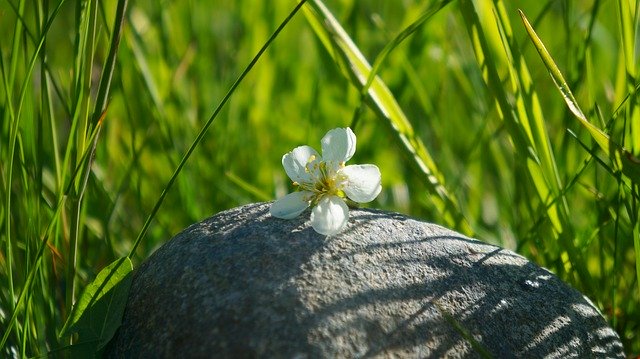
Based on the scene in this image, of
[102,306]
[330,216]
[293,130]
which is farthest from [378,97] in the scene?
[293,130]

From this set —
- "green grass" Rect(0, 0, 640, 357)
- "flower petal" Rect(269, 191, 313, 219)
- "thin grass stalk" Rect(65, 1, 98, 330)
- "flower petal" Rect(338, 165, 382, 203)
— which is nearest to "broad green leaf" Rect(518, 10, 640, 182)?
"green grass" Rect(0, 0, 640, 357)

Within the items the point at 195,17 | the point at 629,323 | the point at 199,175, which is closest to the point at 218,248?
the point at 629,323

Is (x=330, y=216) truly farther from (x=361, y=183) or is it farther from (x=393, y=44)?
(x=393, y=44)

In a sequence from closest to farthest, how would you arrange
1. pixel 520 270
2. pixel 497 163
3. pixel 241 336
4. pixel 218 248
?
pixel 241 336 → pixel 218 248 → pixel 520 270 → pixel 497 163

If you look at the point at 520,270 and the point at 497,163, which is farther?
the point at 497,163

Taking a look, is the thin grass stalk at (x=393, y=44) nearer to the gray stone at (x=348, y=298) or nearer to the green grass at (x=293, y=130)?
the green grass at (x=293, y=130)

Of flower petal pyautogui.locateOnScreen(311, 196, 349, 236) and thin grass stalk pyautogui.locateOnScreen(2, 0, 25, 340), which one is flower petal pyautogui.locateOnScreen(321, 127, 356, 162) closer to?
flower petal pyautogui.locateOnScreen(311, 196, 349, 236)

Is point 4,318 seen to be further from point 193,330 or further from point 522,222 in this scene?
point 522,222
